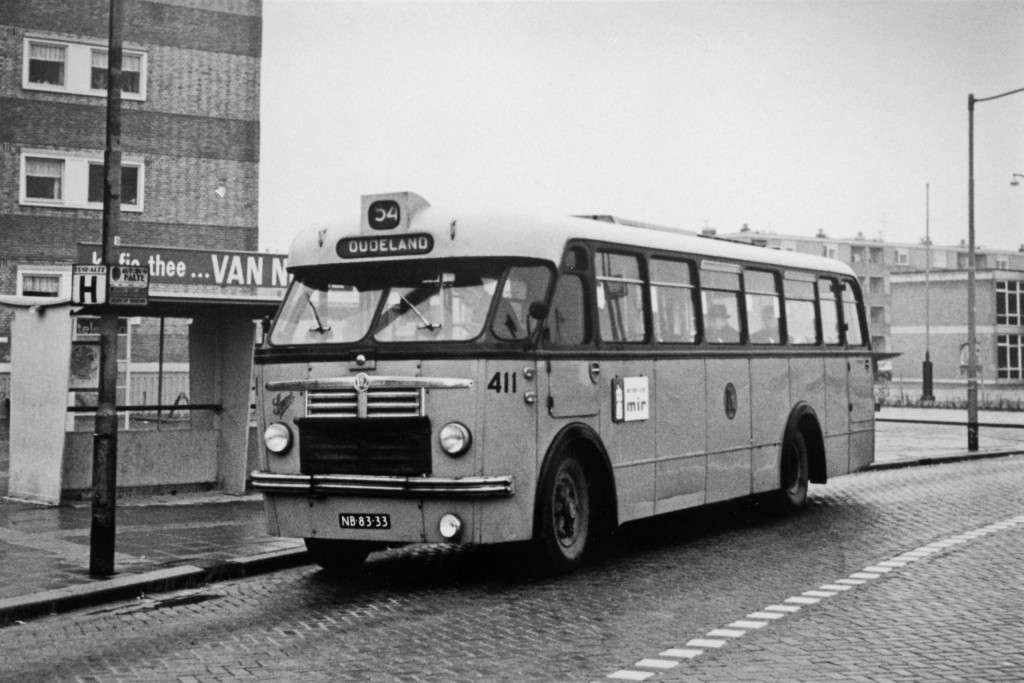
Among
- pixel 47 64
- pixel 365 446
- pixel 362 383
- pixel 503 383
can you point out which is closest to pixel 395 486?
pixel 365 446

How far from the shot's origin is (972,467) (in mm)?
23031

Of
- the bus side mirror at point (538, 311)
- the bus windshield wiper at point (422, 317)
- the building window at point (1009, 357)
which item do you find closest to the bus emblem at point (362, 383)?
the bus windshield wiper at point (422, 317)

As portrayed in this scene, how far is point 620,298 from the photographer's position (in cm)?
1224

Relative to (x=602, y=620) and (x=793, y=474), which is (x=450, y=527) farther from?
(x=793, y=474)

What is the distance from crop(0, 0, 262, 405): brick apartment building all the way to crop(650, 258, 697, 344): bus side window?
27.2m

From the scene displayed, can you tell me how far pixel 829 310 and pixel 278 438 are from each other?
846 cm

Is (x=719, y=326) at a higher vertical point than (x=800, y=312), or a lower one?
lower

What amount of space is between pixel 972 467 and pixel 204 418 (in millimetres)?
12861

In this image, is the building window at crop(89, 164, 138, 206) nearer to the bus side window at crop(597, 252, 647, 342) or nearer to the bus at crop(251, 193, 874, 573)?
the bus at crop(251, 193, 874, 573)

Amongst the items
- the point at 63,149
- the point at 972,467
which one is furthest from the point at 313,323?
the point at 63,149

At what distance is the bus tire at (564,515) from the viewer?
428 inches

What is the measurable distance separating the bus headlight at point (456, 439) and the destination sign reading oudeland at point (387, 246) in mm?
1505

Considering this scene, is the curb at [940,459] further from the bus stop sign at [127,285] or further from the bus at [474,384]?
the bus stop sign at [127,285]

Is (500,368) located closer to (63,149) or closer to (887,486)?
(887,486)
